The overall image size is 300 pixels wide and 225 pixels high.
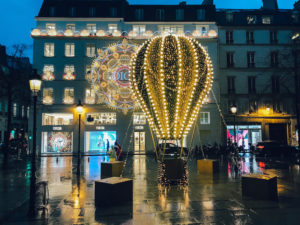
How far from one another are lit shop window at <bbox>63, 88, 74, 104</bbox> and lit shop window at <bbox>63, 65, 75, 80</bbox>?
1.67m

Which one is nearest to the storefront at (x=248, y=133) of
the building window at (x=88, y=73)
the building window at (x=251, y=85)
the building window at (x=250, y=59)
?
→ the building window at (x=251, y=85)

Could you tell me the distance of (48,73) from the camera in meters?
32.4

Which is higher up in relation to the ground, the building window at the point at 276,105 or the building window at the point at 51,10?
the building window at the point at 51,10

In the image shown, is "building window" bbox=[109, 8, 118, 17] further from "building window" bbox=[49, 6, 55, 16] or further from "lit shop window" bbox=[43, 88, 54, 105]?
"lit shop window" bbox=[43, 88, 54, 105]

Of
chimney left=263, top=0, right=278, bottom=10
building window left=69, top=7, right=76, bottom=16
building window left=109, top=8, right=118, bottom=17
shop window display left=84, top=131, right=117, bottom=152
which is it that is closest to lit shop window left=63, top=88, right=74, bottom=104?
shop window display left=84, top=131, right=117, bottom=152

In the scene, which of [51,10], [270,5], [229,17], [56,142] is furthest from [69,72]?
[270,5]

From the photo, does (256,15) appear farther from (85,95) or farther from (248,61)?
(85,95)

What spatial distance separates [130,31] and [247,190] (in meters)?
28.9

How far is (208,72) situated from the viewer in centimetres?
1166

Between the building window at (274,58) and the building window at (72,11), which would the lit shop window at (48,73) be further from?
the building window at (274,58)

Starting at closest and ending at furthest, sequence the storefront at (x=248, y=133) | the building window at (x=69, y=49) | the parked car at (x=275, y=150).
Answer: the parked car at (x=275, y=150) < the building window at (x=69, y=49) < the storefront at (x=248, y=133)

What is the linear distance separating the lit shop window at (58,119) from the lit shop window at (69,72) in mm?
5215

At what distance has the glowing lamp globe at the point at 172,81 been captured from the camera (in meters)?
11.0

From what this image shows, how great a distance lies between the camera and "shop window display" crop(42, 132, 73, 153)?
3228 cm
